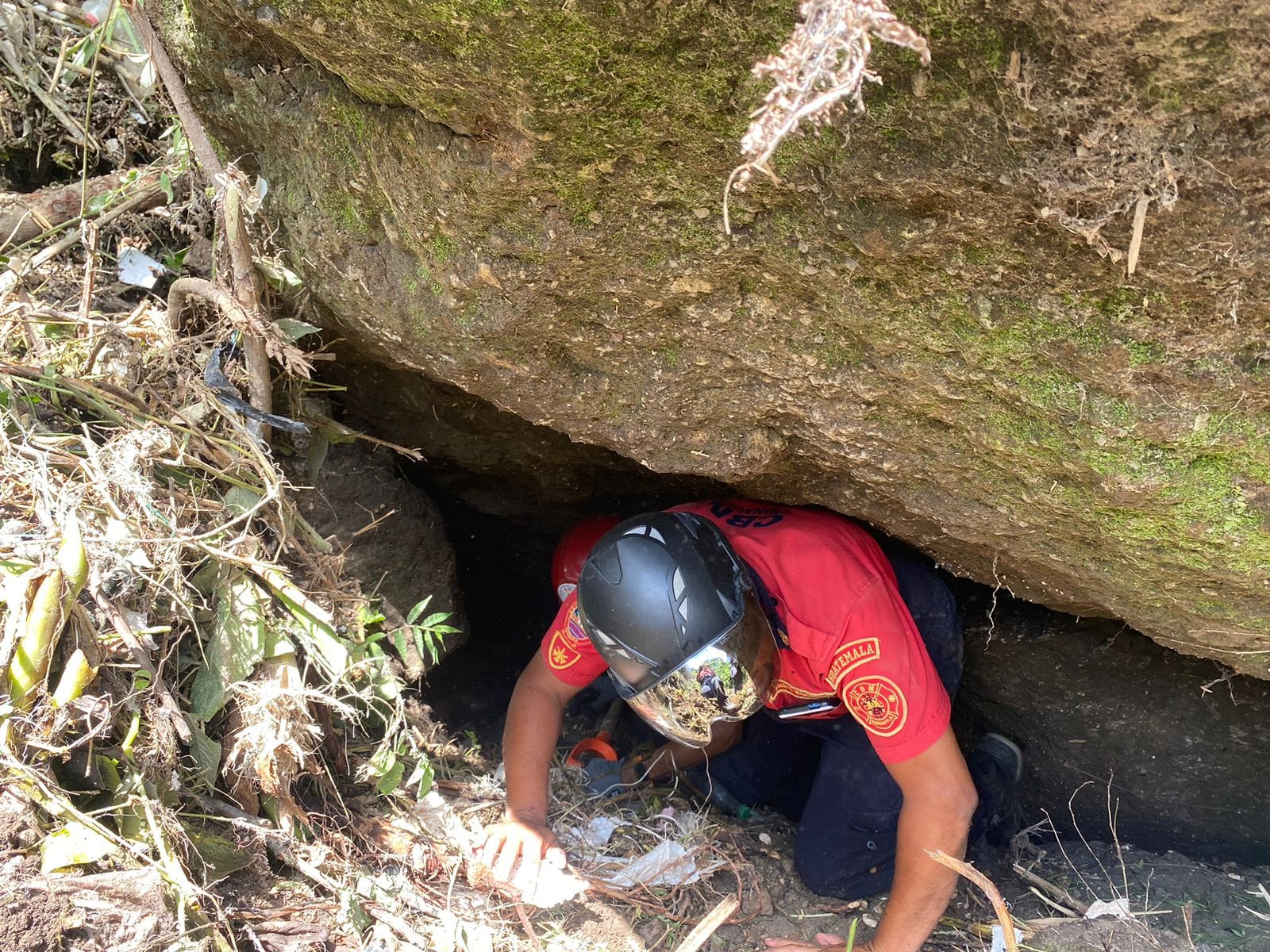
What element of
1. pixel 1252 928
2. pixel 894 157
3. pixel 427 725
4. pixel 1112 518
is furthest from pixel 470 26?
pixel 1252 928

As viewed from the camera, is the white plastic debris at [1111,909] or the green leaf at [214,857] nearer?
the green leaf at [214,857]

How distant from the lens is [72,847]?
4.66 feet

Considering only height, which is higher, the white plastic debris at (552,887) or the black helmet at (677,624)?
the black helmet at (677,624)

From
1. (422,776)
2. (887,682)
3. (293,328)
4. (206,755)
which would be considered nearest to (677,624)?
(887,682)

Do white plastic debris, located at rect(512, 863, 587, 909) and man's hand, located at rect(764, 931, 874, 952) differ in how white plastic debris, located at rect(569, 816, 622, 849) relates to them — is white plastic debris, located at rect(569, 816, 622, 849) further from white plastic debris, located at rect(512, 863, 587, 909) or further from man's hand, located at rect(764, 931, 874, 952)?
man's hand, located at rect(764, 931, 874, 952)

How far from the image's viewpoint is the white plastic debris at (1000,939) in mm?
2162

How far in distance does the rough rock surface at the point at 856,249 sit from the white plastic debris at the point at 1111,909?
0.74 meters

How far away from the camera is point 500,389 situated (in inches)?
78.7

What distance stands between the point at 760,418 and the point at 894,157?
29.8 inches

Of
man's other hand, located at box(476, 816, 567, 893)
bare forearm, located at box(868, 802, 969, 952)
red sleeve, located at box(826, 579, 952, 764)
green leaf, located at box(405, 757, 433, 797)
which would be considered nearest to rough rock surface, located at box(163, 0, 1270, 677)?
red sleeve, located at box(826, 579, 952, 764)

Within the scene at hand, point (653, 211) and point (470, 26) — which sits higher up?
point (470, 26)

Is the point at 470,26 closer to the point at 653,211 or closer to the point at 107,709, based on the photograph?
the point at 653,211

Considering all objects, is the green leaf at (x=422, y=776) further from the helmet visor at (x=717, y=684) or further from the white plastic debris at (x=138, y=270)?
the white plastic debris at (x=138, y=270)

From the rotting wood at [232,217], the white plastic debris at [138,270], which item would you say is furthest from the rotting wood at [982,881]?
the white plastic debris at [138,270]
